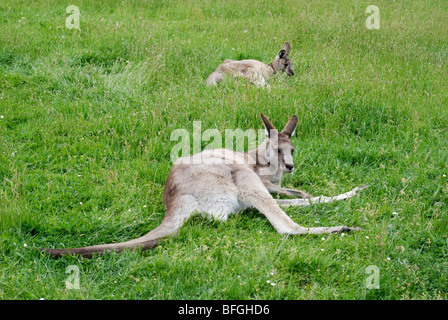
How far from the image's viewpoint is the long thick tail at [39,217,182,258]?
3.58 meters

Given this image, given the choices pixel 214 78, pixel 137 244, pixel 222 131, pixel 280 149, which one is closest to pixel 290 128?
pixel 280 149

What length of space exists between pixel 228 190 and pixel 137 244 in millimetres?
1122

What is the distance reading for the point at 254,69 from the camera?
7.97 metres

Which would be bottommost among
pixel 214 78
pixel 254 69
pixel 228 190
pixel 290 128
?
pixel 228 190

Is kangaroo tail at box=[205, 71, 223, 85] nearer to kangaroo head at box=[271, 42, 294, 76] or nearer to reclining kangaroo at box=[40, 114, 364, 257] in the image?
kangaroo head at box=[271, 42, 294, 76]

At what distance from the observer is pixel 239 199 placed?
4.48 m

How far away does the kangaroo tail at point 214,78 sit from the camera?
756cm

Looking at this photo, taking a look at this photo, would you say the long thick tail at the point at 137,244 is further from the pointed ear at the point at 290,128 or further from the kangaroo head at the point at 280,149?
the pointed ear at the point at 290,128

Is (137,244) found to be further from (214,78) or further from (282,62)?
(282,62)

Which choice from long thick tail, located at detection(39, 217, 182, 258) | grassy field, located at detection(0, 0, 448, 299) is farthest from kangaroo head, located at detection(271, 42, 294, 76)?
long thick tail, located at detection(39, 217, 182, 258)

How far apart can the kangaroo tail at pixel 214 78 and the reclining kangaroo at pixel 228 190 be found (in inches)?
102

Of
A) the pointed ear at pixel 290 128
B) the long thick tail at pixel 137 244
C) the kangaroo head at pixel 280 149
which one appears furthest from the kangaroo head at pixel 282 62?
Result: the long thick tail at pixel 137 244
